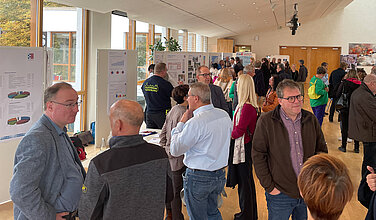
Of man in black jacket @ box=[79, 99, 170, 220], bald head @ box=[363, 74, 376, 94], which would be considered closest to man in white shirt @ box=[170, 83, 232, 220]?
man in black jacket @ box=[79, 99, 170, 220]

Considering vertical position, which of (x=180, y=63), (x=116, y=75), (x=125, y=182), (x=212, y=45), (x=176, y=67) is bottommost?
(x=125, y=182)

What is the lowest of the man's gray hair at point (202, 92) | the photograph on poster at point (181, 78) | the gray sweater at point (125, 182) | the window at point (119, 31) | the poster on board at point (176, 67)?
the gray sweater at point (125, 182)

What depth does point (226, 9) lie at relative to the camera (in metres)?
12.9

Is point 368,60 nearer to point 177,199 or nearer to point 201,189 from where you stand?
point 177,199

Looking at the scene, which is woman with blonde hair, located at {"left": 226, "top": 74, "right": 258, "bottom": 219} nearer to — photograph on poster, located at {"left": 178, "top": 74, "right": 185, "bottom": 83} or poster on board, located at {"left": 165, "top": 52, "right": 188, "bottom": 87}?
poster on board, located at {"left": 165, "top": 52, "right": 188, "bottom": 87}

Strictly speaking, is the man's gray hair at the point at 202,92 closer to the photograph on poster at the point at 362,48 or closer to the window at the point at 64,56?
the window at the point at 64,56

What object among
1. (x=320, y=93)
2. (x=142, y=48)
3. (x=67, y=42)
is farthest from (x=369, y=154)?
(x=142, y=48)

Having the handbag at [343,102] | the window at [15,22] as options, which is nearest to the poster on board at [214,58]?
the handbag at [343,102]

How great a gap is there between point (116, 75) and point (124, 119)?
17.0 feet

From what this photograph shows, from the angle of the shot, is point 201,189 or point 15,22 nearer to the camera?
point 201,189

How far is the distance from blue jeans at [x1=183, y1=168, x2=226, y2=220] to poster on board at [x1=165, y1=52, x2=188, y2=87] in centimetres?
534

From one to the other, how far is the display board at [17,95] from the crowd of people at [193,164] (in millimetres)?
2078

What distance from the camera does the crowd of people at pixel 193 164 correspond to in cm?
211

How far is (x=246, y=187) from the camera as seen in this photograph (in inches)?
173
